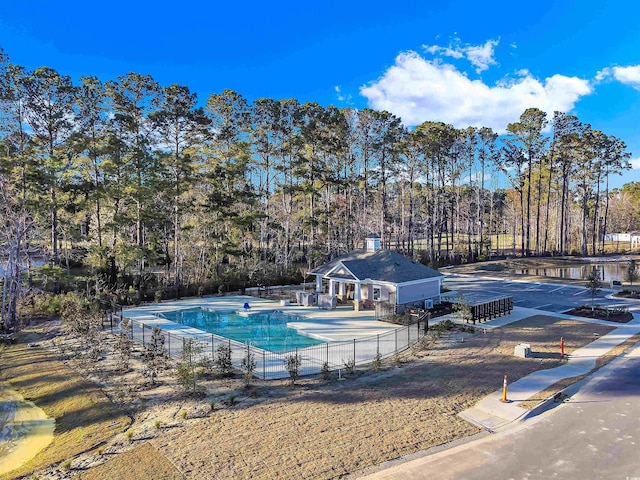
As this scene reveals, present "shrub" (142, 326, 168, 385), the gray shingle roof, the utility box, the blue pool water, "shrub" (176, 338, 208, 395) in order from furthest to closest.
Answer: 1. the gray shingle roof
2. the blue pool water
3. the utility box
4. "shrub" (142, 326, 168, 385)
5. "shrub" (176, 338, 208, 395)

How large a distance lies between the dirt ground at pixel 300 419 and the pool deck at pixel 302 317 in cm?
461

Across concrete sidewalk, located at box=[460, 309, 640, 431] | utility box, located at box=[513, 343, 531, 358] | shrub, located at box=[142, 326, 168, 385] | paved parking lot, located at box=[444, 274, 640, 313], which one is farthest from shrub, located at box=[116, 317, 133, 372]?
paved parking lot, located at box=[444, 274, 640, 313]

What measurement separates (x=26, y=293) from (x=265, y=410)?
21283mm

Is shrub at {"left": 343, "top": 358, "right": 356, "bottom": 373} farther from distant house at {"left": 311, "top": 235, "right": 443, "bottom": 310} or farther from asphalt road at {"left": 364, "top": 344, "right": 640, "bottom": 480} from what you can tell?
distant house at {"left": 311, "top": 235, "right": 443, "bottom": 310}

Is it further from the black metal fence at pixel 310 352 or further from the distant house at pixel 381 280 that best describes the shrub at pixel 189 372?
the distant house at pixel 381 280

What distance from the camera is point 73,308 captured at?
21141 millimetres

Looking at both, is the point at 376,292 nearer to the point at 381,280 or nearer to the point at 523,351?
the point at 381,280

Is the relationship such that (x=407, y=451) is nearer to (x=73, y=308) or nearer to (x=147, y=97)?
(x=73, y=308)

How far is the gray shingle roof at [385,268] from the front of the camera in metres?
25.0

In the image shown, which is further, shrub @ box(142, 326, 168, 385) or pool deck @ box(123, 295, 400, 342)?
pool deck @ box(123, 295, 400, 342)

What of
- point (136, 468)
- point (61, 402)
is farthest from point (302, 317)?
point (136, 468)

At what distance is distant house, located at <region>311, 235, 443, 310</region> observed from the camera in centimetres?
2459

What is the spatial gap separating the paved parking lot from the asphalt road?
585 inches

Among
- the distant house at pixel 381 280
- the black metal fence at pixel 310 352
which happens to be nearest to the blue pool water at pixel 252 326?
the black metal fence at pixel 310 352
